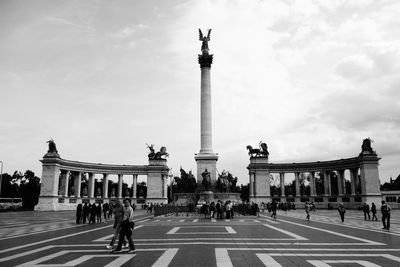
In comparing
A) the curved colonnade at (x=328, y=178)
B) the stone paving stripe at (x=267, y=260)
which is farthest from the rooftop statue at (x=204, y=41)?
the stone paving stripe at (x=267, y=260)

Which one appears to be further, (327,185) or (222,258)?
(327,185)

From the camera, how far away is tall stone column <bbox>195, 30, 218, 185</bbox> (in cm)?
6444

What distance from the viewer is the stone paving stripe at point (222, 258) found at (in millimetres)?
10641

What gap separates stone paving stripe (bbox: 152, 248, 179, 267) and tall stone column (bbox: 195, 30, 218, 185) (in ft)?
166

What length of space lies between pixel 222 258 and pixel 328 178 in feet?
250

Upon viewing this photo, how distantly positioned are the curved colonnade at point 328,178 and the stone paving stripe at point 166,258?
65.3 m

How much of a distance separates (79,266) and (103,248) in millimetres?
4488

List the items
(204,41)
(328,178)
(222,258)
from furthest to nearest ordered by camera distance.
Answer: (328,178) → (204,41) → (222,258)

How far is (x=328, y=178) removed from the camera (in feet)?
268

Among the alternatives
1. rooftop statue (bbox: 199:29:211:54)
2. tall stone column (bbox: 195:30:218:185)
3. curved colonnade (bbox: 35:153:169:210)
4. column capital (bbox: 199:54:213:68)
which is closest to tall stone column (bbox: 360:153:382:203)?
tall stone column (bbox: 195:30:218:185)

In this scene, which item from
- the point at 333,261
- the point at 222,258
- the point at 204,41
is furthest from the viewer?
the point at 204,41

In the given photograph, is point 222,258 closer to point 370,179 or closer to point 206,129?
point 206,129

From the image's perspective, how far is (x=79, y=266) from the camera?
34.4 feet

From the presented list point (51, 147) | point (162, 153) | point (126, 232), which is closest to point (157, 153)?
point (162, 153)
